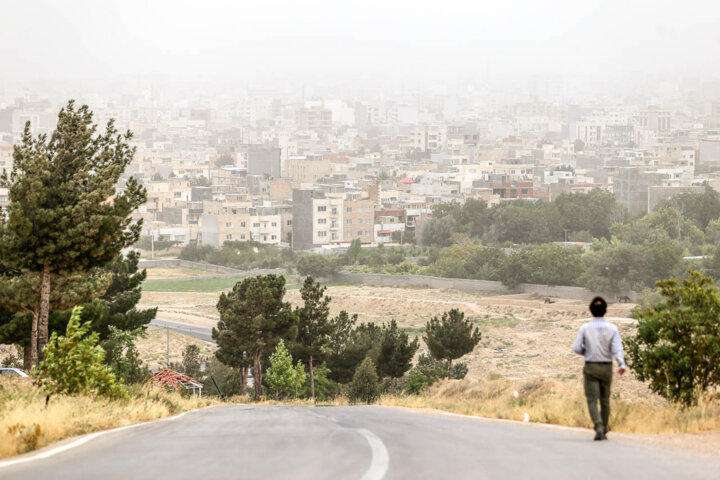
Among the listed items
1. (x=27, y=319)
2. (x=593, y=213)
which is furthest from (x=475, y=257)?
(x=27, y=319)

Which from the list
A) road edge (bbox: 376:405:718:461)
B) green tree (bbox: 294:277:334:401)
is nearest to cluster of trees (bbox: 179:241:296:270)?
green tree (bbox: 294:277:334:401)

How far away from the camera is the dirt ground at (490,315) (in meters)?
38.4

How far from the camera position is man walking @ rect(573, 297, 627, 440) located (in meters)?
6.69

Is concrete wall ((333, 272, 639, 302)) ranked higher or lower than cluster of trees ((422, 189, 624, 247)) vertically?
lower

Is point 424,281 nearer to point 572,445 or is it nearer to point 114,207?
point 114,207

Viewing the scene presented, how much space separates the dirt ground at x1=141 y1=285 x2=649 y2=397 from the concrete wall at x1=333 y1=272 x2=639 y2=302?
955 mm

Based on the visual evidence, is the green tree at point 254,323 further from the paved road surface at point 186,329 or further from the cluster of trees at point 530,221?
the cluster of trees at point 530,221

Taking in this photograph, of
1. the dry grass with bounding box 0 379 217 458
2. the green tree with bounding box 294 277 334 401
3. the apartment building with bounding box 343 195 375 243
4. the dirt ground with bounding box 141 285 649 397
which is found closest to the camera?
the dry grass with bounding box 0 379 217 458

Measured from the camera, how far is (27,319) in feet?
57.7

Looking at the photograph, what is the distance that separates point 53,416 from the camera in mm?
6625

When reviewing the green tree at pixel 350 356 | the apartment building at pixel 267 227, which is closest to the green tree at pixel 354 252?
the apartment building at pixel 267 227

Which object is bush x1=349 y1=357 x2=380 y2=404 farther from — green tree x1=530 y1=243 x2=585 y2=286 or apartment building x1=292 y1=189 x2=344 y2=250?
apartment building x1=292 y1=189 x2=344 y2=250

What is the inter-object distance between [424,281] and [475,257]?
434 cm

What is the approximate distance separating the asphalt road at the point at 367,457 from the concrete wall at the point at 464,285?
51.4 metres
